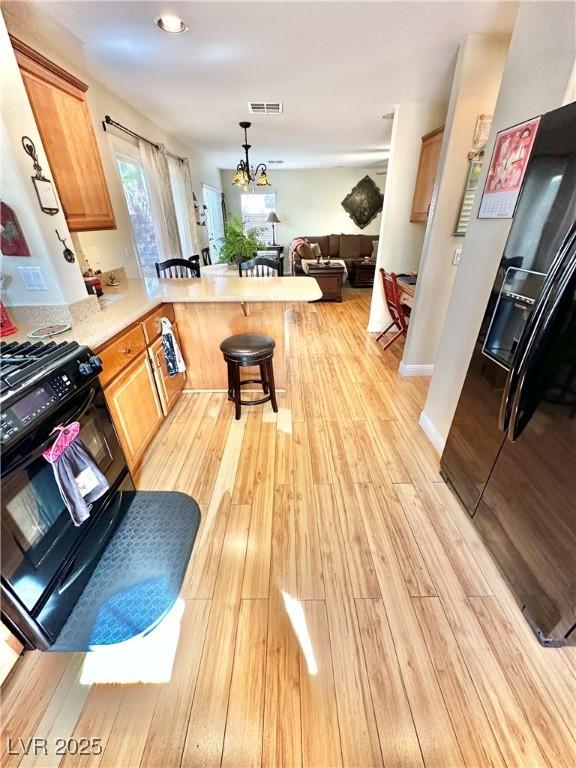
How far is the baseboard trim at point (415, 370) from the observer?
3080mm

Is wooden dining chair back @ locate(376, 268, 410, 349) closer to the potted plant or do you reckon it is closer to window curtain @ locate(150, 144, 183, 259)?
the potted plant

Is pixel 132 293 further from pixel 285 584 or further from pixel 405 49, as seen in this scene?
pixel 405 49

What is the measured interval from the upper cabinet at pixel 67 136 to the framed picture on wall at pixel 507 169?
2.20 m

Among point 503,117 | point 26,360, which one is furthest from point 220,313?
point 503,117

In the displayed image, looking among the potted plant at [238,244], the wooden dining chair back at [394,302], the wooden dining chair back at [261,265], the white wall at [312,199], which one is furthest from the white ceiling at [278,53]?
the white wall at [312,199]

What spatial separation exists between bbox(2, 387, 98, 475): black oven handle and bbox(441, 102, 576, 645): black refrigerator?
63.3 inches

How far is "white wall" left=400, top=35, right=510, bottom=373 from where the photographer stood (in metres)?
2.00

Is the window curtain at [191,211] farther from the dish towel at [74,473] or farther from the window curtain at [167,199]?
the dish towel at [74,473]

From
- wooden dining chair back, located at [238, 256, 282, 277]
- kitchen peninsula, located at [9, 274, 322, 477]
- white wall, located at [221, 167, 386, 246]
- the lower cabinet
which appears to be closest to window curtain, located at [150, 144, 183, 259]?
wooden dining chair back, located at [238, 256, 282, 277]

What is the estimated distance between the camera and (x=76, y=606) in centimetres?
119

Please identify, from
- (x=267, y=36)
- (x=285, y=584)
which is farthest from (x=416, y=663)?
(x=267, y=36)

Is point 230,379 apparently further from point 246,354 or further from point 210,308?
point 210,308

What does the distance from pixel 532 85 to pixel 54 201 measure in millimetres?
2206

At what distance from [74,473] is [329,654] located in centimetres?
114
